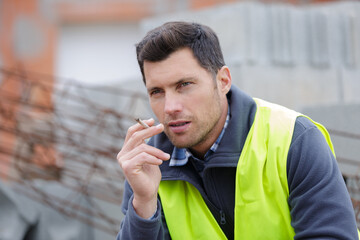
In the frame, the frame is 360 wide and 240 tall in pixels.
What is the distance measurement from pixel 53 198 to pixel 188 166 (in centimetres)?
A: 340

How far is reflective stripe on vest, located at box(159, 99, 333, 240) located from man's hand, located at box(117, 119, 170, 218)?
0.17 m

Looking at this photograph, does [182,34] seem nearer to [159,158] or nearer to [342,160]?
[159,158]

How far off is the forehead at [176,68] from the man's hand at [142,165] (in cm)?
21

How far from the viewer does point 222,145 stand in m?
2.23

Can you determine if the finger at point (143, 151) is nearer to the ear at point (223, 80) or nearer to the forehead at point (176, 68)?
the forehead at point (176, 68)

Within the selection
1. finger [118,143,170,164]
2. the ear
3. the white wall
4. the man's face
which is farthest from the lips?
the white wall

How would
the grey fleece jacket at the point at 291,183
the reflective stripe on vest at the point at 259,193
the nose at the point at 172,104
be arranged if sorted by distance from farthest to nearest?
the nose at the point at 172,104 < the reflective stripe on vest at the point at 259,193 < the grey fleece jacket at the point at 291,183

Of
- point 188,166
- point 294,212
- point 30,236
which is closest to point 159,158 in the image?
point 188,166

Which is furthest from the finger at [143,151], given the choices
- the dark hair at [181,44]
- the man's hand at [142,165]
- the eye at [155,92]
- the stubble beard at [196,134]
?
the dark hair at [181,44]

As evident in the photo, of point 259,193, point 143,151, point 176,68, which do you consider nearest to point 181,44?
point 176,68

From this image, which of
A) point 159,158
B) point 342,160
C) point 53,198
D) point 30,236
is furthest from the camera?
point 53,198

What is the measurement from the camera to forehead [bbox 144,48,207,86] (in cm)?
219

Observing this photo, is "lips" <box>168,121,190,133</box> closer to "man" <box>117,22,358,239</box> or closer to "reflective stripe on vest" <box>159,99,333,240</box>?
"man" <box>117,22,358,239</box>

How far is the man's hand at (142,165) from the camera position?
2131mm
